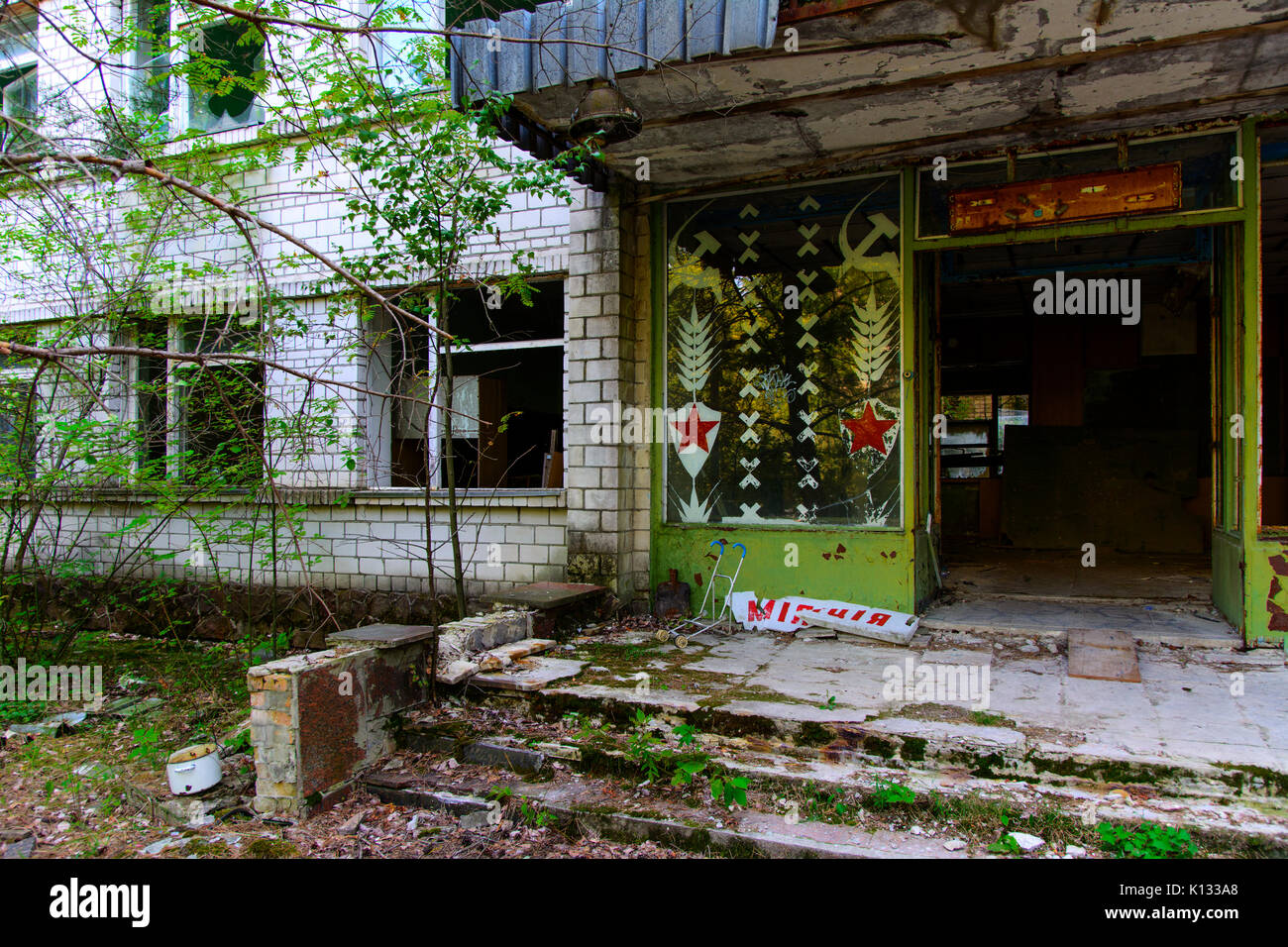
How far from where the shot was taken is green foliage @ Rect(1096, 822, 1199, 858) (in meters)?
3.04

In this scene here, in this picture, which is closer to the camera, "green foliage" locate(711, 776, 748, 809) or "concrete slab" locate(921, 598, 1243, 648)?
"green foliage" locate(711, 776, 748, 809)

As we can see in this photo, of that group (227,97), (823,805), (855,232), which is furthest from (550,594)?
(227,97)

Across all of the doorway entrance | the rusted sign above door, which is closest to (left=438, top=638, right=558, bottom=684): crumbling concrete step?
Answer: the rusted sign above door

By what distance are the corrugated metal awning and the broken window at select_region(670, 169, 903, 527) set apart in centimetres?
205

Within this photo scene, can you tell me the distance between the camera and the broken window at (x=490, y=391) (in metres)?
7.54

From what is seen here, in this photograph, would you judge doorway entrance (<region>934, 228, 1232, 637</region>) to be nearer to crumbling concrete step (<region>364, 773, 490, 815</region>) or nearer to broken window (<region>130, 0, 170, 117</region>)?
crumbling concrete step (<region>364, 773, 490, 815</region>)

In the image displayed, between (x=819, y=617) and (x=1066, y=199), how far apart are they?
3.39m

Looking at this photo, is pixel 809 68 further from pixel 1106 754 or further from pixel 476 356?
pixel 476 356

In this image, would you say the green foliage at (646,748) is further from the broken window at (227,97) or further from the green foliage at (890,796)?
the broken window at (227,97)

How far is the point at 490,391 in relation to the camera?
26.5 ft

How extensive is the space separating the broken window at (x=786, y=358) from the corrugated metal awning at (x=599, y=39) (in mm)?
2047

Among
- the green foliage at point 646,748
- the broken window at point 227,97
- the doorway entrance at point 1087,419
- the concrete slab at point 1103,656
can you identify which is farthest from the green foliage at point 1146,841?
the broken window at point 227,97

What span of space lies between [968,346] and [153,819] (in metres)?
10.7

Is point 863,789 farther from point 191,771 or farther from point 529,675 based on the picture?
point 191,771
